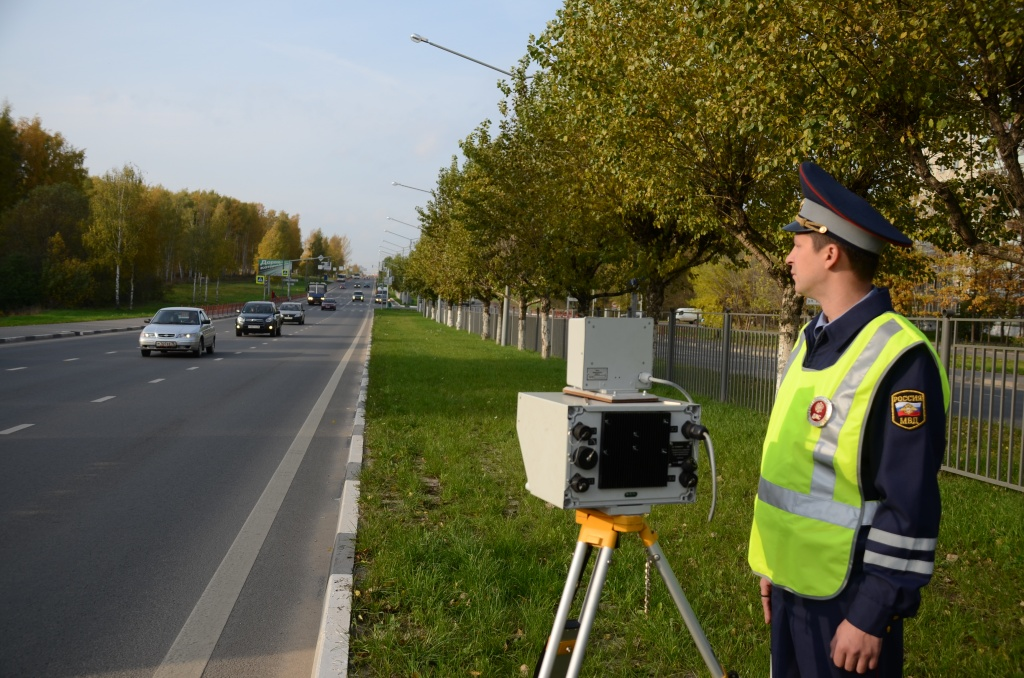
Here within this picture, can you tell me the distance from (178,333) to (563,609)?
2428cm

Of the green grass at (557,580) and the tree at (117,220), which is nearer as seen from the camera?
the green grass at (557,580)

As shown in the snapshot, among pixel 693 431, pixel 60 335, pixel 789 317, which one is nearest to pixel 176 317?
pixel 60 335

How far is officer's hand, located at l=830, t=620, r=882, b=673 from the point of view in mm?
2285

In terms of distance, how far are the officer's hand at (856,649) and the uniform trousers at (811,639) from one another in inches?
3.5

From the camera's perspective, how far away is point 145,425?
11969mm

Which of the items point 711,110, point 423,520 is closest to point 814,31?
point 711,110

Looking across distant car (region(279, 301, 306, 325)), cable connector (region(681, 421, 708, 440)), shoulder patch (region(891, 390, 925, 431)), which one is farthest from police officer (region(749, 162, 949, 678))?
distant car (region(279, 301, 306, 325))

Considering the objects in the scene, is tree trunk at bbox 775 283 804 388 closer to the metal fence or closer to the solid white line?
the metal fence

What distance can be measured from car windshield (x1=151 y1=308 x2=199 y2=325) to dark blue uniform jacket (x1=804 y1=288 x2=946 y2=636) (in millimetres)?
26187

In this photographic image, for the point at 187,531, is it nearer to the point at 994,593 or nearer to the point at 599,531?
the point at 599,531

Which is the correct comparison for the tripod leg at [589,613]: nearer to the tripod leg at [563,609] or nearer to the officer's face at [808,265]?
the tripod leg at [563,609]

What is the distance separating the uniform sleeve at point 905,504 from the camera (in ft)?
7.45

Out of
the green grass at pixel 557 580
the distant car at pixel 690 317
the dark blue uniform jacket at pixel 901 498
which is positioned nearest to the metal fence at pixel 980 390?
the green grass at pixel 557 580

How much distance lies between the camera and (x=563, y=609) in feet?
9.95
